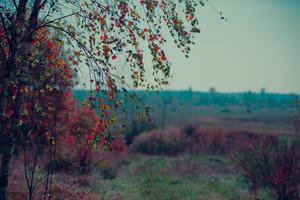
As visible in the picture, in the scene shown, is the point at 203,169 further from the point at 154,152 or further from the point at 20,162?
the point at 154,152

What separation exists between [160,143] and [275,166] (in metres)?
19.4

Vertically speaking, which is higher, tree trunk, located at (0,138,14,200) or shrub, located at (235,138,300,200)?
tree trunk, located at (0,138,14,200)

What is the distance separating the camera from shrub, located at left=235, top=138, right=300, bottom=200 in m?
11.9

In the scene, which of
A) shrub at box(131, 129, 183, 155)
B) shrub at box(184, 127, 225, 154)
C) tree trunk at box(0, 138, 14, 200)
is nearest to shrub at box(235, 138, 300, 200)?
tree trunk at box(0, 138, 14, 200)

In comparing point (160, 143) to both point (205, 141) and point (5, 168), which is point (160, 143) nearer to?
point (205, 141)

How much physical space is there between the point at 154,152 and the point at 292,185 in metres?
19.6

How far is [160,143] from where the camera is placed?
31453 millimetres

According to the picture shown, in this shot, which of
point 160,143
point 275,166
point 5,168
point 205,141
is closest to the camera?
point 5,168

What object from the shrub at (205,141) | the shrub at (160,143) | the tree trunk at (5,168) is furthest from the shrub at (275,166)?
the shrub at (160,143)

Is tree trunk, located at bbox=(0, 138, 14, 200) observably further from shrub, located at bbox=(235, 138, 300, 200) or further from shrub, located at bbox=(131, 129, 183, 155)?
shrub, located at bbox=(131, 129, 183, 155)

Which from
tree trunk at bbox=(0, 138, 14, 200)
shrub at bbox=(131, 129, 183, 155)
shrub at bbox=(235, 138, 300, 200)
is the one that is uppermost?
tree trunk at bbox=(0, 138, 14, 200)

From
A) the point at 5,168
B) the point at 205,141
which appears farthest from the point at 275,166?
the point at 205,141

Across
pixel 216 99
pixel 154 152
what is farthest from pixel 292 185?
pixel 216 99

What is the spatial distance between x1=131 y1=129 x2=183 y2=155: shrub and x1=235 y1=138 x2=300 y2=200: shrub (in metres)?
16.7
